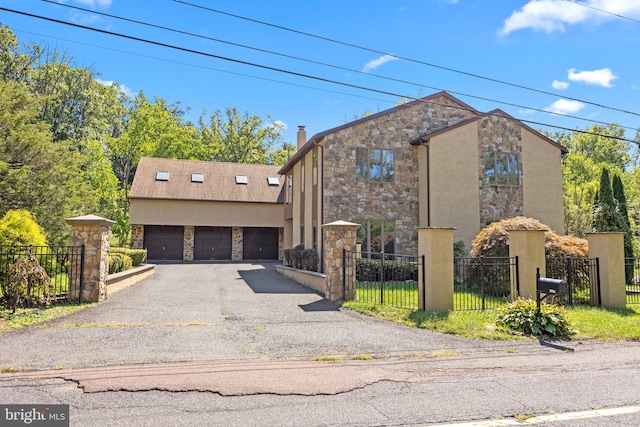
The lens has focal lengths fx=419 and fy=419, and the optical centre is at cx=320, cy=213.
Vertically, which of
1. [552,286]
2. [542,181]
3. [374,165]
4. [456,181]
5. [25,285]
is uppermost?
[374,165]

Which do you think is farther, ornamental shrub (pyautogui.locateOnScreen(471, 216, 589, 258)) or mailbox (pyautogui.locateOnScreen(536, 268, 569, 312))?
ornamental shrub (pyautogui.locateOnScreen(471, 216, 589, 258))

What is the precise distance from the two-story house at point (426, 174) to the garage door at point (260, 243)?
10.5 m

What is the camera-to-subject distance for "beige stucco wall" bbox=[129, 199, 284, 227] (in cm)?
2705

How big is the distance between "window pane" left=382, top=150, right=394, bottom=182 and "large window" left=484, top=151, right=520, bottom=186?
14.0 ft

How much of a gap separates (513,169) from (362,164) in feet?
23.3

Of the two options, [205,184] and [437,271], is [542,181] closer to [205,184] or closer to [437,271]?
[437,271]

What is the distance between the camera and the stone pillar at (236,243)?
2886 cm

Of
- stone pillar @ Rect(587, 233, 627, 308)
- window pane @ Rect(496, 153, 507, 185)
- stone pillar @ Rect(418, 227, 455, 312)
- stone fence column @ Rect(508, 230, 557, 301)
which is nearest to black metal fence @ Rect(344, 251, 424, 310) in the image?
stone pillar @ Rect(418, 227, 455, 312)

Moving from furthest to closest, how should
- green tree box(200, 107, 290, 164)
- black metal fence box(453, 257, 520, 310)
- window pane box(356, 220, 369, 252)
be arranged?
green tree box(200, 107, 290, 164), window pane box(356, 220, 369, 252), black metal fence box(453, 257, 520, 310)

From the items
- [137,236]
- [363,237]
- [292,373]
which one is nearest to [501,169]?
[363,237]

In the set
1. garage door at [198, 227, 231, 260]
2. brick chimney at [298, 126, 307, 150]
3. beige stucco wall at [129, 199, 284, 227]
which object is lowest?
garage door at [198, 227, 231, 260]

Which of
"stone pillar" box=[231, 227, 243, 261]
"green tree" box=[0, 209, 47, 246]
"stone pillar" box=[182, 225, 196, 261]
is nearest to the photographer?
"green tree" box=[0, 209, 47, 246]

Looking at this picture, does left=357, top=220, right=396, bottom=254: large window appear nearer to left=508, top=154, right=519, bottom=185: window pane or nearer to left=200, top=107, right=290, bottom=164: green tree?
left=508, top=154, right=519, bottom=185: window pane

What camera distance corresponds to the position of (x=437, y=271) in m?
9.84
